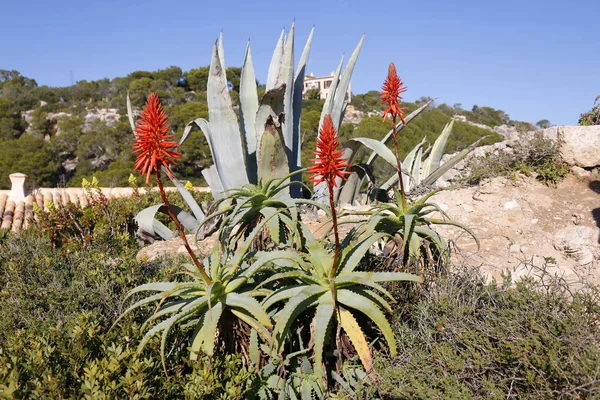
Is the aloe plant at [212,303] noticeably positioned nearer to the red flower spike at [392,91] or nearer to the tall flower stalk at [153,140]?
the tall flower stalk at [153,140]

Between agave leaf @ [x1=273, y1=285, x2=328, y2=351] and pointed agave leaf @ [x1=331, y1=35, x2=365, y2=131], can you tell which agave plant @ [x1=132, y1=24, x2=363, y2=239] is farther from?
agave leaf @ [x1=273, y1=285, x2=328, y2=351]

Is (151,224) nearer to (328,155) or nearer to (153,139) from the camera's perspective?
(153,139)

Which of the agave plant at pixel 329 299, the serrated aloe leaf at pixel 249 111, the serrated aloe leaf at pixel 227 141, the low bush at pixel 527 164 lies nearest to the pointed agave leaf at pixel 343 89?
the serrated aloe leaf at pixel 249 111

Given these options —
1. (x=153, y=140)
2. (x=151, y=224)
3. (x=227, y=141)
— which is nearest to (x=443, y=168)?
(x=227, y=141)

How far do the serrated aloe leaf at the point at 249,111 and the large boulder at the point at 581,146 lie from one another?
385 cm

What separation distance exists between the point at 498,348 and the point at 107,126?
34295 mm

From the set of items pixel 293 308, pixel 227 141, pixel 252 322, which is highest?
pixel 227 141

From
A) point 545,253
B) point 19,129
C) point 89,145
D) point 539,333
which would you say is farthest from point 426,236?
point 19,129

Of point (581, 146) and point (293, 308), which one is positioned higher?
point (581, 146)

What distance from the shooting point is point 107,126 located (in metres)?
32.5

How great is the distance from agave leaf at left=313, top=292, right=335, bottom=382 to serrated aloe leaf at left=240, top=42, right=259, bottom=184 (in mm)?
2925

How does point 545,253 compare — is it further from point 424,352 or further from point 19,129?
point 19,129

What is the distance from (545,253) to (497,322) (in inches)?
93.4

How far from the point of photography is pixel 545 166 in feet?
18.3
